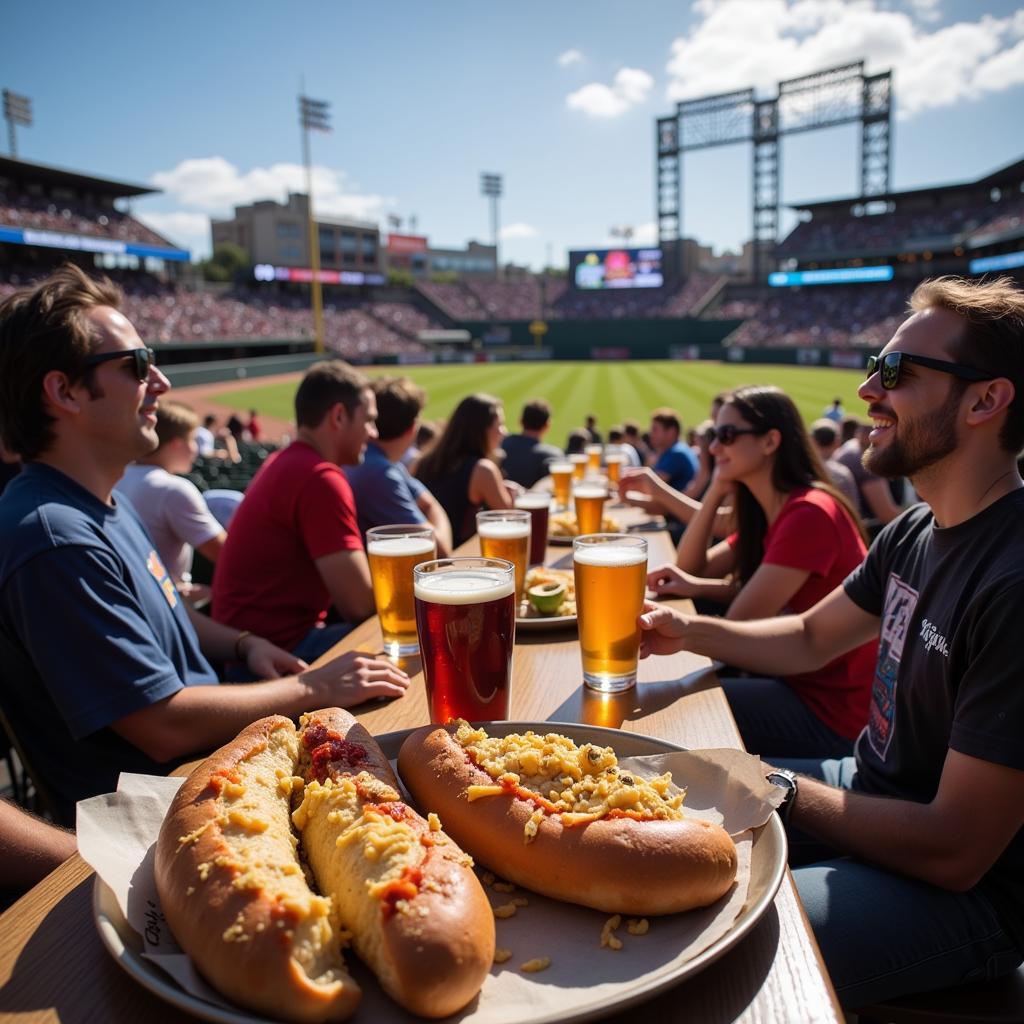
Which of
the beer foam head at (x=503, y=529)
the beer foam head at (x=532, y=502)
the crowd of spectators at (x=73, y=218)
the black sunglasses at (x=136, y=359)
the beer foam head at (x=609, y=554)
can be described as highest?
the crowd of spectators at (x=73, y=218)

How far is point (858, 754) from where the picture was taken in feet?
8.20

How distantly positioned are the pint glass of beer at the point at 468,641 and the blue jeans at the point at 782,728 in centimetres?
168

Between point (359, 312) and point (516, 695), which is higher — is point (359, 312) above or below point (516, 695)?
above

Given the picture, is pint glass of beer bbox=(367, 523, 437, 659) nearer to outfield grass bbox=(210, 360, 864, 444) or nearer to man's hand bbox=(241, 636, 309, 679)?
man's hand bbox=(241, 636, 309, 679)

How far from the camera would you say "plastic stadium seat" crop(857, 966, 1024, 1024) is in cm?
171

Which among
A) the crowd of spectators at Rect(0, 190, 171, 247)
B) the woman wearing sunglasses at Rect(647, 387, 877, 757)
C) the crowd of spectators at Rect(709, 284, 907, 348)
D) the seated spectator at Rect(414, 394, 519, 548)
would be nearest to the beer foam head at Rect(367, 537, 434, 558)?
the woman wearing sunglasses at Rect(647, 387, 877, 757)

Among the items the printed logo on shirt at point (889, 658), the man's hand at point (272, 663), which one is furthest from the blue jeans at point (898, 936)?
the man's hand at point (272, 663)

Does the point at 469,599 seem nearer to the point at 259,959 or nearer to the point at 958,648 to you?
the point at 259,959

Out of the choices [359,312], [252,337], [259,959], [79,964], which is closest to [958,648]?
[259,959]

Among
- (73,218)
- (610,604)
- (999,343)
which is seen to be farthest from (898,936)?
(73,218)

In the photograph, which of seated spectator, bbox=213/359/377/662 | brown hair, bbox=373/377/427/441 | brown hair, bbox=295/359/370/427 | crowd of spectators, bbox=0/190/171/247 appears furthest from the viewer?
crowd of spectators, bbox=0/190/171/247

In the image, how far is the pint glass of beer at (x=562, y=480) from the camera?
5.29 meters

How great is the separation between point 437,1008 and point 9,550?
65.5 inches

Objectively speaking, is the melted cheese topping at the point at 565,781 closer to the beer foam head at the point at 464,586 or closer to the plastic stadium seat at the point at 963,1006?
the beer foam head at the point at 464,586
